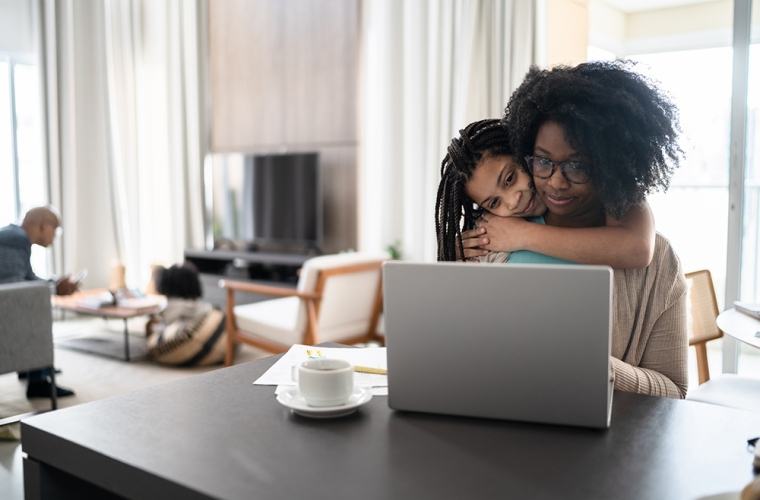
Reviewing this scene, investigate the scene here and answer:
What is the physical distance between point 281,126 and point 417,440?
15.4 ft

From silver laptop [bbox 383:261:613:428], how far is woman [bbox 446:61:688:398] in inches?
12.1

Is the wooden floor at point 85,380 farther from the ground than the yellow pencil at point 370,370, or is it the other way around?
the yellow pencil at point 370,370

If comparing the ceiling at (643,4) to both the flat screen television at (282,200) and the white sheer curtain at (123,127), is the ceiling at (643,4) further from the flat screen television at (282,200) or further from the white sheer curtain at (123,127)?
the white sheer curtain at (123,127)

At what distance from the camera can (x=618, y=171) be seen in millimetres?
1244

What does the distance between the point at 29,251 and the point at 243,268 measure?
6.50 ft

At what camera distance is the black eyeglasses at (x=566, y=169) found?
4.17 ft

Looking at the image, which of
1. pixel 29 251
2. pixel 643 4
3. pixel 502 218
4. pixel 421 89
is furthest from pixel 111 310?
pixel 643 4

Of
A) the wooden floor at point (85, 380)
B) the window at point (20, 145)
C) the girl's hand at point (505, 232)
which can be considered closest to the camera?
the girl's hand at point (505, 232)

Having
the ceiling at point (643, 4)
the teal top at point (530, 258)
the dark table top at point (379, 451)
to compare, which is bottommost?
the dark table top at point (379, 451)

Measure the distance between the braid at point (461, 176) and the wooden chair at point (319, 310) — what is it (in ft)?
6.32

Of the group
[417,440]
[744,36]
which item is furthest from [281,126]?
[417,440]

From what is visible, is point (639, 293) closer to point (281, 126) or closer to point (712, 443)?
point (712, 443)

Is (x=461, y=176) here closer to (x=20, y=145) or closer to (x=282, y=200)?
(x=282, y=200)

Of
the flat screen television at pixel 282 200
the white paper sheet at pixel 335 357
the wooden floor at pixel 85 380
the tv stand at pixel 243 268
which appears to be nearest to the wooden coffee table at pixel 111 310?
the wooden floor at pixel 85 380
